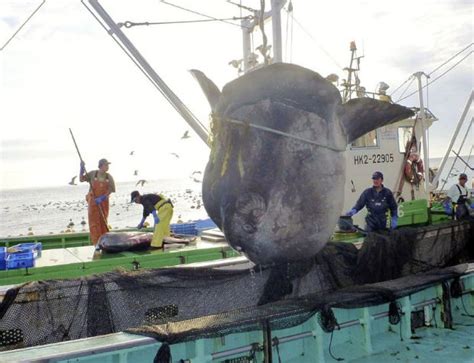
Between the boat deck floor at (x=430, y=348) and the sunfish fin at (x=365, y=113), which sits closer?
the sunfish fin at (x=365, y=113)

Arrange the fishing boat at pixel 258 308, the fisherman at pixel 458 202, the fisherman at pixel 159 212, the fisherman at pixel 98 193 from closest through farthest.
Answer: the fishing boat at pixel 258 308, the fisherman at pixel 159 212, the fisherman at pixel 458 202, the fisherman at pixel 98 193

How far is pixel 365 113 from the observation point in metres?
3.73

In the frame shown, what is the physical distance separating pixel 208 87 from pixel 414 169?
28.8 ft

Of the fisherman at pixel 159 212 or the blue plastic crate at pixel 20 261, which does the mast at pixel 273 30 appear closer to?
the fisherman at pixel 159 212

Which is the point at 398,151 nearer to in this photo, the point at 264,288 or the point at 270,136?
the point at 264,288

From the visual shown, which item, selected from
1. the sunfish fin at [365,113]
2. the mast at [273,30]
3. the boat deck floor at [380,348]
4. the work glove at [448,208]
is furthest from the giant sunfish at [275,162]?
the work glove at [448,208]

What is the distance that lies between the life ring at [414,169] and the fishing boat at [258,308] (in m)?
4.92

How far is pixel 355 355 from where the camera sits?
14.8 feet

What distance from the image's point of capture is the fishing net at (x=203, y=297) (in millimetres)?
3768

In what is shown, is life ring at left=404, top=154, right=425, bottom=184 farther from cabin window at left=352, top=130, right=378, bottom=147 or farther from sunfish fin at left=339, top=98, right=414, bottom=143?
sunfish fin at left=339, top=98, right=414, bottom=143

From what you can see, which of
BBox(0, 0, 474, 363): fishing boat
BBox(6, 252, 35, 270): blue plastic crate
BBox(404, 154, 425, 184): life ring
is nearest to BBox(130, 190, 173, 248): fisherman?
BBox(0, 0, 474, 363): fishing boat

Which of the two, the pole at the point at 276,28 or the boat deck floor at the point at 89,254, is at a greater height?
the pole at the point at 276,28

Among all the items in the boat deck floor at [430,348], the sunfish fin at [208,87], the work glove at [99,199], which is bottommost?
the boat deck floor at [430,348]

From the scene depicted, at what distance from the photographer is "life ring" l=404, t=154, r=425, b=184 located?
437 inches
